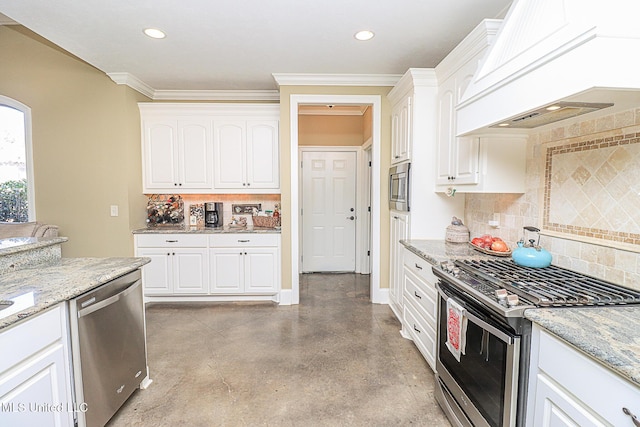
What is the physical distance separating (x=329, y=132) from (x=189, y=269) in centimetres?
294

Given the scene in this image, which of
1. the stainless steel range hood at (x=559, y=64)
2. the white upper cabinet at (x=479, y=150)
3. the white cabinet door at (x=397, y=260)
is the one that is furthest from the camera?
the white cabinet door at (x=397, y=260)

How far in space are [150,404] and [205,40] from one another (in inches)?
112

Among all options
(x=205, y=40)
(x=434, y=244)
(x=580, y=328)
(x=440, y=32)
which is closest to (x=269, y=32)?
(x=205, y=40)

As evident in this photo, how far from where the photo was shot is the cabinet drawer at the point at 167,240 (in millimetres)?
3742

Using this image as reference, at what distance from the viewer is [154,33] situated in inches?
102

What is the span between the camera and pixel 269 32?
2590mm

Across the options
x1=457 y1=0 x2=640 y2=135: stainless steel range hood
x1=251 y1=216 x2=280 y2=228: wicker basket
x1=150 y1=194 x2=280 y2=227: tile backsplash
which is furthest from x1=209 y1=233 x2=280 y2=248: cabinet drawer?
x1=457 y1=0 x2=640 y2=135: stainless steel range hood

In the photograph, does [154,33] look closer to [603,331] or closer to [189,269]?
[189,269]

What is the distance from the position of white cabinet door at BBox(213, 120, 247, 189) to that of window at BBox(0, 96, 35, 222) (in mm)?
2178

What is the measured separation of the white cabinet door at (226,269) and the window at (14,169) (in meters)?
2.27

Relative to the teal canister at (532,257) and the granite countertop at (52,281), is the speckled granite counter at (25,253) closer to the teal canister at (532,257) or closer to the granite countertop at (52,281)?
the granite countertop at (52,281)

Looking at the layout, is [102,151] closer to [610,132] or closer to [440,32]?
[440,32]

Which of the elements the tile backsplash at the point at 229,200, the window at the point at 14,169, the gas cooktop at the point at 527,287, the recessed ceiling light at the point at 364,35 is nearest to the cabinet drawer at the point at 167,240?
the tile backsplash at the point at 229,200

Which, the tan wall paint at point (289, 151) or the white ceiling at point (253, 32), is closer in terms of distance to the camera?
the white ceiling at point (253, 32)
